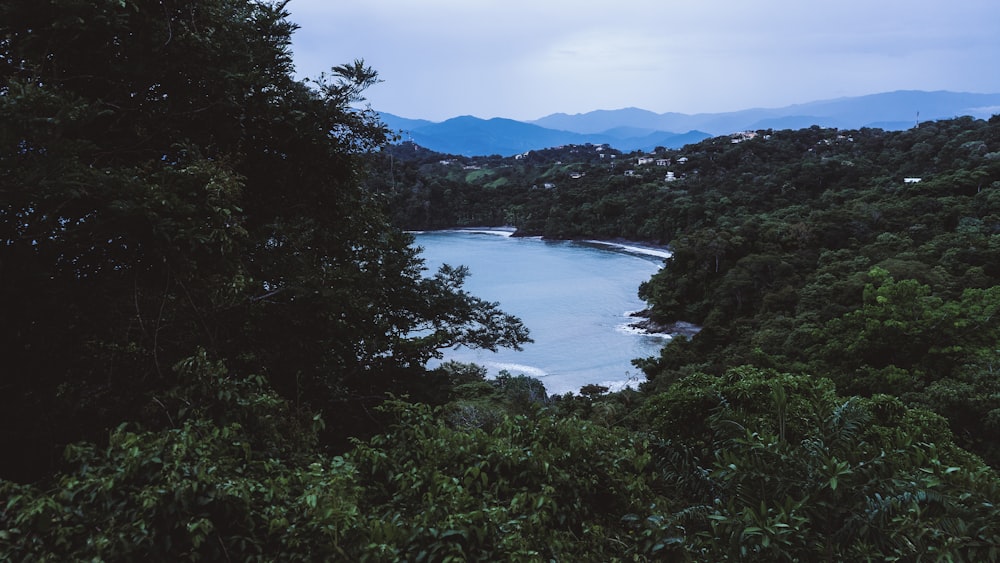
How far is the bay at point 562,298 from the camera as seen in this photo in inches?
821

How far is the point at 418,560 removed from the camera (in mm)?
2227

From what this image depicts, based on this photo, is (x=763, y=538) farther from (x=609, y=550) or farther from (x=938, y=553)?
(x=609, y=550)

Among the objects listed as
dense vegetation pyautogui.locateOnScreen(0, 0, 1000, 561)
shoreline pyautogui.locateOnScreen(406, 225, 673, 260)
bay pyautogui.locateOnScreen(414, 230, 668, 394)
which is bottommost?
bay pyautogui.locateOnScreen(414, 230, 668, 394)

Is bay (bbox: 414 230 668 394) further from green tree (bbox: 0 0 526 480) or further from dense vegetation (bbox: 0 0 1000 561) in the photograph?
dense vegetation (bbox: 0 0 1000 561)

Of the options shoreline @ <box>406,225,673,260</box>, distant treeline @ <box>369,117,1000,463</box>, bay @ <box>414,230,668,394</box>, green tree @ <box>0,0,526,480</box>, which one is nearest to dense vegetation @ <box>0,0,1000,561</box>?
green tree @ <box>0,0,526,480</box>

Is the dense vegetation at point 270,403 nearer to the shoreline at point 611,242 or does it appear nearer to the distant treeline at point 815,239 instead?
the distant treeline at point 815,239

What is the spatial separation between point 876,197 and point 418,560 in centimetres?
3495

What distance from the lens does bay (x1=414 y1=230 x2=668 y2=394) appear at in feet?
68.4

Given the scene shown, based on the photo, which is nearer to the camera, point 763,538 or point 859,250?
point 763,538

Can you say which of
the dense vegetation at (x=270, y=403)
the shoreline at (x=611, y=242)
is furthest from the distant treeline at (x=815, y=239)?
the dense vegetation at (x=270, y=403)

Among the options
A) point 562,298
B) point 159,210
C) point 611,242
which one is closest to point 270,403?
point 159,210

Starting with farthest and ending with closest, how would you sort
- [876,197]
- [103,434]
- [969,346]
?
[876,197] → [969,346] → [103,434]

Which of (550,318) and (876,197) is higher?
(876,197)

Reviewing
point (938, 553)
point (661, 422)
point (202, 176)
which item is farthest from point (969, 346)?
point (202, 176)
